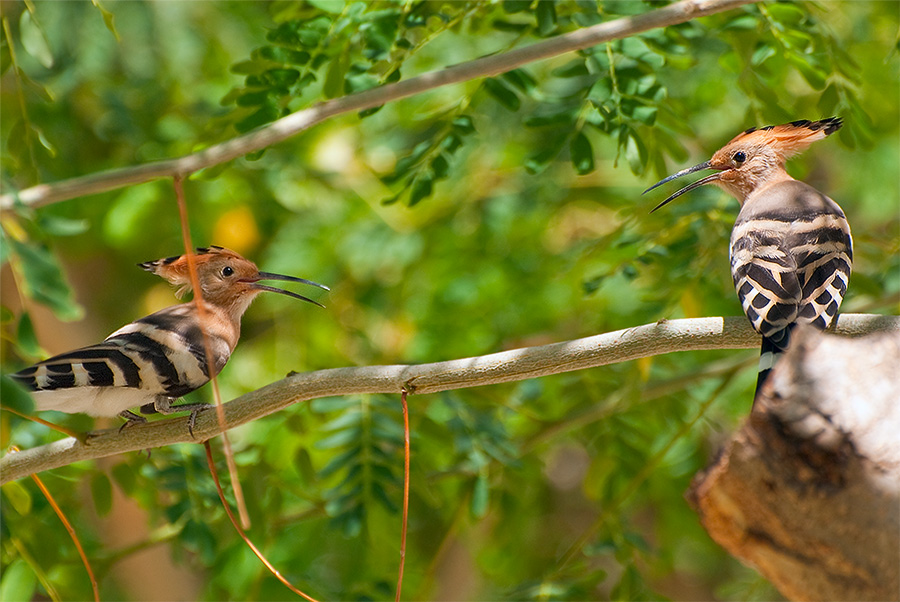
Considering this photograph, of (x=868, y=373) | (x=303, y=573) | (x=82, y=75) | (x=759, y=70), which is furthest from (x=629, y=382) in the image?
(x=82, y=75)

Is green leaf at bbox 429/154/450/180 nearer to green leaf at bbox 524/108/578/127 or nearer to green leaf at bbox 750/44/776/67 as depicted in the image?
green leaf at bbox 524/108/578/127

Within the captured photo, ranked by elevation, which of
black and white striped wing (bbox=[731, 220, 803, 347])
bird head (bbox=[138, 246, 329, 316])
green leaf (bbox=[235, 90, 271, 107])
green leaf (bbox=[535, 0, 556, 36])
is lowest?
black and white striped wing (bbox=[731, 220, 803, 347])

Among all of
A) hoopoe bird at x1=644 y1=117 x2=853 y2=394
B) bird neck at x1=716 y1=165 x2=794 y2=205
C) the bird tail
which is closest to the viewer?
the bird tail

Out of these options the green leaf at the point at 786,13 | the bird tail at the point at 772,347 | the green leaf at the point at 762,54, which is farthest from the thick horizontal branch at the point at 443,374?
the green leaf at the point at 786,13

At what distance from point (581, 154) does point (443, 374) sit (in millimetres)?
1052

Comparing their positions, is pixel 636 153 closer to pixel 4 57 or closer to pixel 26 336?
pixel 26 336

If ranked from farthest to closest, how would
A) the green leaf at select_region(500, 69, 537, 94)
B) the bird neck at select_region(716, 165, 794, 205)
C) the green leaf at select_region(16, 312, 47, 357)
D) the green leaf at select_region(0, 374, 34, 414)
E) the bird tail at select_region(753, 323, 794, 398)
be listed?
the bird neck at select_region(716, 165, 794, 205), the green leaf at select_region(500, 69, 537, 94), the bird tail at select_region(753, 323, 794, 398), the green leaf at select_region(16, 312, 47, 357), the green leaf at select_region(0, 374, 34, 414)

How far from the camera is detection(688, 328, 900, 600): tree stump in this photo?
5.42ft

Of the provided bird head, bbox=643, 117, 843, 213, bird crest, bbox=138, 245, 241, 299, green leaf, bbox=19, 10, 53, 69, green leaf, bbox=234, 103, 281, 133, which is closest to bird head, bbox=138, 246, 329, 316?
bird crest, bbox=138, 245, 241, 299

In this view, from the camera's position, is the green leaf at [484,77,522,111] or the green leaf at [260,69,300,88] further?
the green leaf at [484,77,522,111]

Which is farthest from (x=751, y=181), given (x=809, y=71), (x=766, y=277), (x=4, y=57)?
(x=4, y=57)

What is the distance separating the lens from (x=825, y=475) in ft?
5.48

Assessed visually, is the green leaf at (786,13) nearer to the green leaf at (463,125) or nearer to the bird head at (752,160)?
the bird head at (752,160)

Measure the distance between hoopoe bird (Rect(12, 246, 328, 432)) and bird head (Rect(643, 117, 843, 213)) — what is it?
156cm
